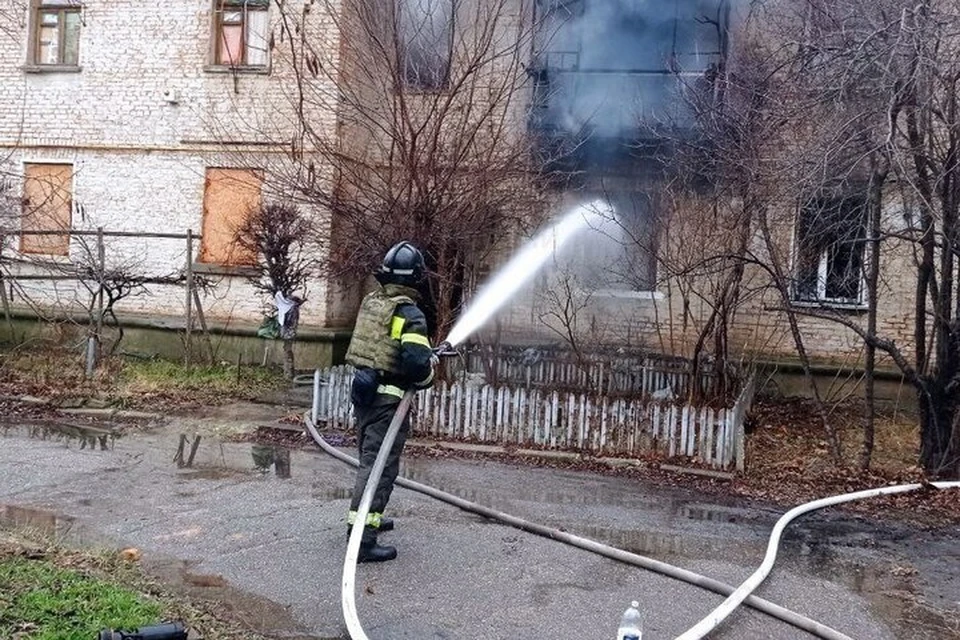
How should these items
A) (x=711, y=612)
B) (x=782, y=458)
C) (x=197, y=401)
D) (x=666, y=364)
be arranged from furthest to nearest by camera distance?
(x=666, y=364)
(x=197, y=401)
(x=782, y=458)
(x=711, y=612)

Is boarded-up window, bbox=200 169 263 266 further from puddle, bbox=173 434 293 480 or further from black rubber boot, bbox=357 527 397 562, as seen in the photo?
black rubber boot, bbox=357 527 397 562

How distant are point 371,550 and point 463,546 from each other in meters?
0.67

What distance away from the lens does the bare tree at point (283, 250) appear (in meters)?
10.6

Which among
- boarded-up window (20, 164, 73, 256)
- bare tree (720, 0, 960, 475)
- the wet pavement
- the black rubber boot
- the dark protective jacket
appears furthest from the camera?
boarded-up window (20, 164, 73, 256)

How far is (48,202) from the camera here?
1450cm

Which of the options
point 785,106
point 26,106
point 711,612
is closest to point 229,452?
point 711,612

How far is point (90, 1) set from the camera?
14477 millimetres

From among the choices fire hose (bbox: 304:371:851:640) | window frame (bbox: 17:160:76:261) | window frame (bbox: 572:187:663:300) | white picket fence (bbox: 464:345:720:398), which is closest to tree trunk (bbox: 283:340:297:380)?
white picket fence (bbox: 464:345:720:398)

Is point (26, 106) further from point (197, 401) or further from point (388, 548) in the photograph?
point (388, 548)

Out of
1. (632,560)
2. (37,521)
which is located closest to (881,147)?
(632,560)

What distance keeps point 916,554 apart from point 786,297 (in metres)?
3.06

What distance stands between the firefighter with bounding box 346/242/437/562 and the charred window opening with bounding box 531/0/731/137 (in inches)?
264

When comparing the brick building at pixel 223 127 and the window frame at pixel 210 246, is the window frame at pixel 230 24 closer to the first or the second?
the brick building at pixel 223 127

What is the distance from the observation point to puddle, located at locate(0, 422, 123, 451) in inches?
314
